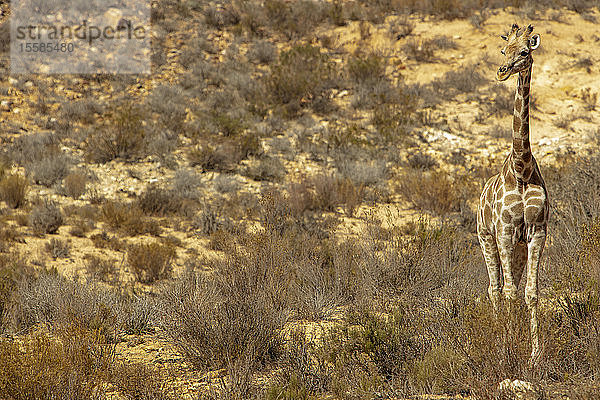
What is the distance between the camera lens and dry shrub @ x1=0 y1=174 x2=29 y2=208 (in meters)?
8.18

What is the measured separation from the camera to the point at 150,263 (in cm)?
626

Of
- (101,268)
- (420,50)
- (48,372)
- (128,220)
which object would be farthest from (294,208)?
(420,50)

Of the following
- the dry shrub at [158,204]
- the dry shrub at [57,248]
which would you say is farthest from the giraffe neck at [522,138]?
the dry shrub at [158,204]

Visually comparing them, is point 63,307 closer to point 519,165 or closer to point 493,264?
point 493,264

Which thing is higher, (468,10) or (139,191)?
(468,10)

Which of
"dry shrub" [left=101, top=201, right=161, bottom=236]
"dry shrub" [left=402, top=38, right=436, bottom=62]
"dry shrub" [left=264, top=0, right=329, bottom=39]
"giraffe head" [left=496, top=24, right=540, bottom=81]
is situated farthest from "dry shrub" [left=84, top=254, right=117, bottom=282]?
"dry shrub" [left=264, top=0, right=329, bottom=39]

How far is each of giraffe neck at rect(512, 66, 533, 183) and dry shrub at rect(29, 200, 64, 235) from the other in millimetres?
7004

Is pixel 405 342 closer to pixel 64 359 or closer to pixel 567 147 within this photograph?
pixel 64 359

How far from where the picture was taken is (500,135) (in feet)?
33.9

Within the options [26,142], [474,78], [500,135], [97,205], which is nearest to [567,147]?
[500,135]

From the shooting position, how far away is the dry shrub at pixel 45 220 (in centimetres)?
736

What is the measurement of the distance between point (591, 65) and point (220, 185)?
10098mm

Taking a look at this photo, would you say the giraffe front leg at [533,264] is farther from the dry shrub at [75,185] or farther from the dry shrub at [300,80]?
the dry shrub at [300,80]

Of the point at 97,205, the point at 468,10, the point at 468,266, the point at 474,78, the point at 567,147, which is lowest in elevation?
the point at 97,205
